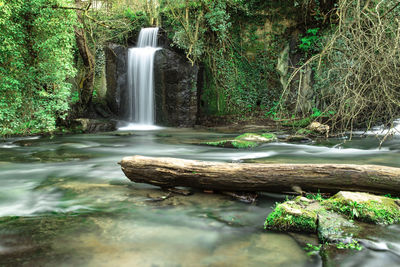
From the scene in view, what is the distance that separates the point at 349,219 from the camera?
297cm

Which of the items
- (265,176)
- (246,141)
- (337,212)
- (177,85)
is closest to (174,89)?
(177,85)

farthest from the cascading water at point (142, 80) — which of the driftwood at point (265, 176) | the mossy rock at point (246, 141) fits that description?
the driftwood at point (265, 176)

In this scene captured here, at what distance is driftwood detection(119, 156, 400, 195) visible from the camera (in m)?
3.41

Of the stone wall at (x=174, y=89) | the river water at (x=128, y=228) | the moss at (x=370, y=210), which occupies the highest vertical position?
the stone wall at (x=174, y=89)

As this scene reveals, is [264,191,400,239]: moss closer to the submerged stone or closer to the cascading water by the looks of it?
the submerged stone

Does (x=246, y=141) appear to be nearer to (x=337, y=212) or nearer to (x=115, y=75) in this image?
(x=337, y=212)

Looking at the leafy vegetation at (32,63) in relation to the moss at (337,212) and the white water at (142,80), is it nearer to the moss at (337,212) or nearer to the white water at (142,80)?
the white water at (142,80)

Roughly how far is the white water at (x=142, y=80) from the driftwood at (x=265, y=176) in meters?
11.5

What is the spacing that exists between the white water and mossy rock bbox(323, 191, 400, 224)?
12889mm

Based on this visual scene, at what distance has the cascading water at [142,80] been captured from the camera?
51.1ft

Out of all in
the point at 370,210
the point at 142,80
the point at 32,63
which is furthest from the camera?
the point at 142,80

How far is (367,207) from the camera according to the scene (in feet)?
10.0

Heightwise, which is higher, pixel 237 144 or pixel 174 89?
pixel 174 89

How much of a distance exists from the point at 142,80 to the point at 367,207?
13997 mm
